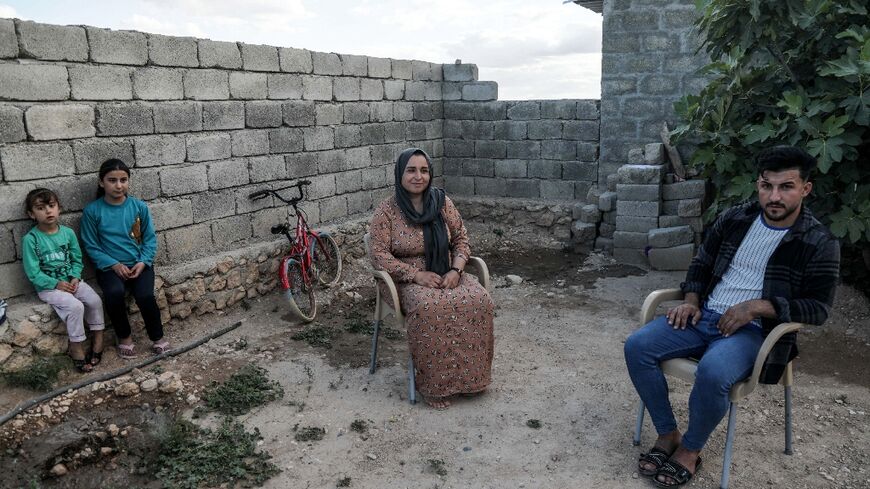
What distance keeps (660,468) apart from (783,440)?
880mm

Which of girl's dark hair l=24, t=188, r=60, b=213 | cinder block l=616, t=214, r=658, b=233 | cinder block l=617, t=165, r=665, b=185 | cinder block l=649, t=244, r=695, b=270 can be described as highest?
girl's dark hair l=24, t=188, r=60, b=213

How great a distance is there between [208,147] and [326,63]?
1.80m

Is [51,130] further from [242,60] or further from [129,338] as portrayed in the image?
[242,60]

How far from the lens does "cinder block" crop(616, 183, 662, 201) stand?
717cm

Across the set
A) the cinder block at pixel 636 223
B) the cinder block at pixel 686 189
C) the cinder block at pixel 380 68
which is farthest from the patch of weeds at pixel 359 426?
the cinder block at pixel 686 189

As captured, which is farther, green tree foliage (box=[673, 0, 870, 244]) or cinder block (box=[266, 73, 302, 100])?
cinder block (box=[266, 73, 302, 100])

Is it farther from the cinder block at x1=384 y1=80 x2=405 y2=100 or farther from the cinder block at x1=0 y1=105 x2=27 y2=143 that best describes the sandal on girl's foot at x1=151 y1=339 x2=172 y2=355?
the cinder block at x1=384 y1=80 x2=405 y2=100

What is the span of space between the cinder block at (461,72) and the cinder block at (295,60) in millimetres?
2661

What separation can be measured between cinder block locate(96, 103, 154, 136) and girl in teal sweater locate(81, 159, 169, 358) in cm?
34

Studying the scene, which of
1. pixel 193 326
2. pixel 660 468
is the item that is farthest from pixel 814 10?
pixel 193 326

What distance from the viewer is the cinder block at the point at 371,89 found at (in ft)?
24.3

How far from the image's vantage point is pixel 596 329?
549cm

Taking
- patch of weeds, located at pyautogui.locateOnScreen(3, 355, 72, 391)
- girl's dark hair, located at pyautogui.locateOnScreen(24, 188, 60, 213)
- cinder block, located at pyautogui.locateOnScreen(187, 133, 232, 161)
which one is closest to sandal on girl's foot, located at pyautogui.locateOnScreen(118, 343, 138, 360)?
patch of weeds, located at pyautogui.locateOnScreen(3, 355, 72, 391)

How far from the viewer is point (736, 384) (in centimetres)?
304
